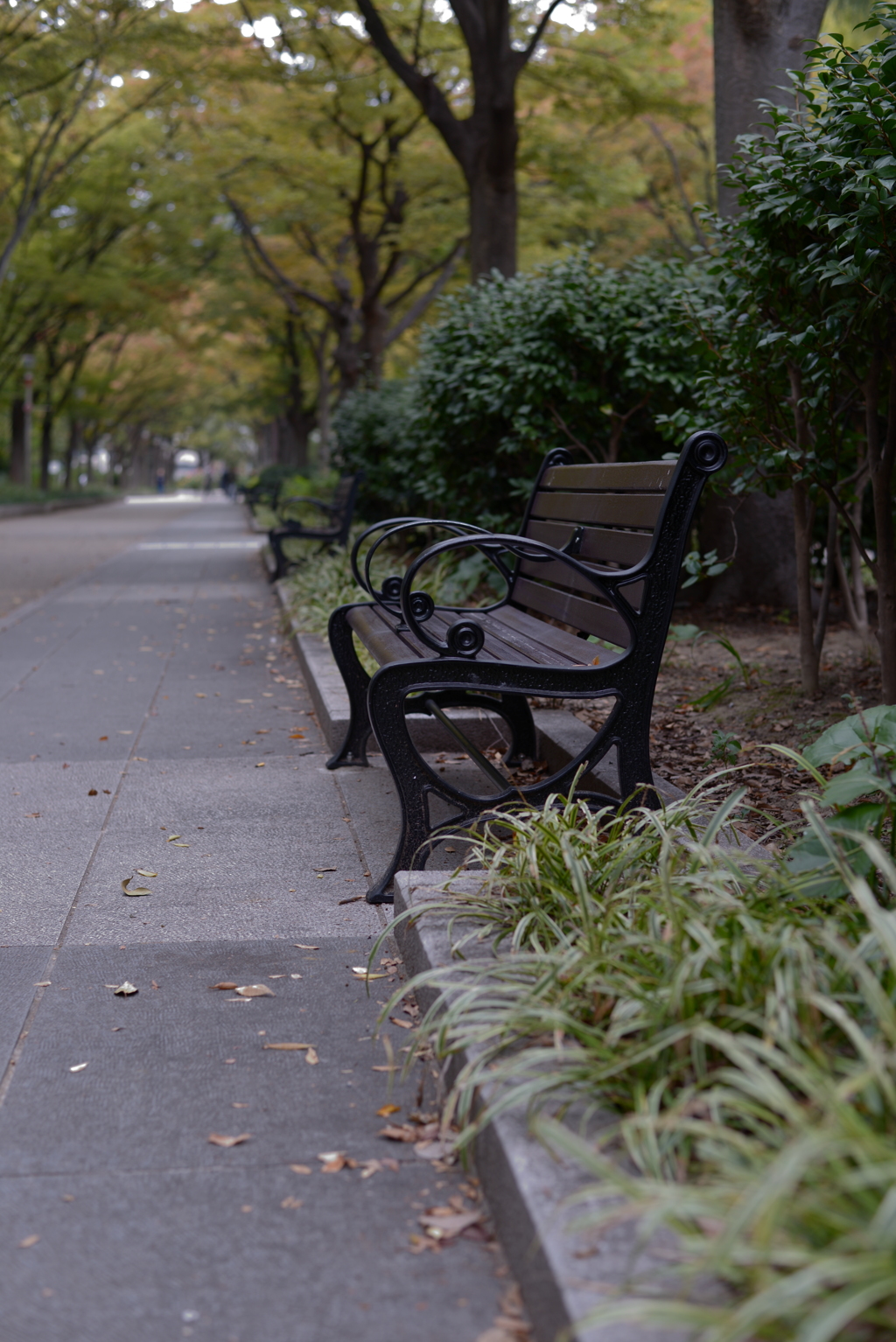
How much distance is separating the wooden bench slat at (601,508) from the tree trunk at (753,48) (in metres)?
3.31

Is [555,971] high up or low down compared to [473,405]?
down

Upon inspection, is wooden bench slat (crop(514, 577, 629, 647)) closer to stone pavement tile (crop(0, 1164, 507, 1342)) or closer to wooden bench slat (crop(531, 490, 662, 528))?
wooden bench slat (crop(531, 490, 662, 528))

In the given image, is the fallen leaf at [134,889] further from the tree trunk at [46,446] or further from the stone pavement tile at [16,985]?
the tree trunk at [46,446]

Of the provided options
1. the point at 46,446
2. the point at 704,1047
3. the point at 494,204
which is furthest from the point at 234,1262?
the point at 46,446

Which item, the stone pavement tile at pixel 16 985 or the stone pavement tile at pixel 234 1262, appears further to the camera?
the stone pavement tile at pixel 16 985

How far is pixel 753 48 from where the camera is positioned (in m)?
7.38

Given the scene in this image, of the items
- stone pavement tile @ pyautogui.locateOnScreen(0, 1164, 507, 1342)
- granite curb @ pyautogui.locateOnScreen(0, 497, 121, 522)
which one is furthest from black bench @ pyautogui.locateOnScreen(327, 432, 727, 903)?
granite curb @ pyautogui.locateOnScreen(0, 497, 121, 522)

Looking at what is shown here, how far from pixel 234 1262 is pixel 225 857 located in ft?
6.96

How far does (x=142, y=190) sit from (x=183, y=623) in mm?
20683

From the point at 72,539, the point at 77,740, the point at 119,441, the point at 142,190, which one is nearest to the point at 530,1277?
the point at 77,740

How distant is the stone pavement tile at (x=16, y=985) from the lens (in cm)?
277

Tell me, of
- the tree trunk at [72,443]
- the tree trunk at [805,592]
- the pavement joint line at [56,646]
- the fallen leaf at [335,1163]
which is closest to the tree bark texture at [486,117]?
the pavement joint line at [56,646]

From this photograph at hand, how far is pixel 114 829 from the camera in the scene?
435cm

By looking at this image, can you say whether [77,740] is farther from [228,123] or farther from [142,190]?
[142,190]
